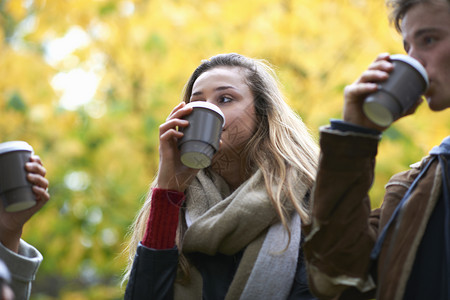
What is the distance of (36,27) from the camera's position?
5.28 m

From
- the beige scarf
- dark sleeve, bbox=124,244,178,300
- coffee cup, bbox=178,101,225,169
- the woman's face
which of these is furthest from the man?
the woman's face

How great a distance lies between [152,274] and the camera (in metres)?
2.09

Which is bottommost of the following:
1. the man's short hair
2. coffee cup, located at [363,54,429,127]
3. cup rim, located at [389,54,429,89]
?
coffee cup, located at [363,54,429,127]

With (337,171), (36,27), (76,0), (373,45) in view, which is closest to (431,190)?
(337,171)

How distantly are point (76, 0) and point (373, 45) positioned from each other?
2.39m

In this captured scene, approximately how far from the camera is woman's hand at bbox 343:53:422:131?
154 cm

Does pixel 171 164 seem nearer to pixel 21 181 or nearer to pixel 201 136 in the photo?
pixel 201 136

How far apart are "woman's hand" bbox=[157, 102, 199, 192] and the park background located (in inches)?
87.4

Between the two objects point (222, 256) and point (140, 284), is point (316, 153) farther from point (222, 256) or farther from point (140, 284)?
point (140, 284)

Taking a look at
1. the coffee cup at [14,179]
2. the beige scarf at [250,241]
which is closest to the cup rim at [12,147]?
the coffee cup at [14,179]

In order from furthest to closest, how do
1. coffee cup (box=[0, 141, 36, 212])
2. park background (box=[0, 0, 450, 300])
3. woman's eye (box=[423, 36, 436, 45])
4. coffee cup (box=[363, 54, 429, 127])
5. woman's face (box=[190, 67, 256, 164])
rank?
park background (box=[0, 0, 450, 300]) → woman's face (box=[190, 67, 256, 164]) → coffee cup (box=[0, 141, 36, 212]) → woman's eye (box=[423, 36, 436, 45]) → coffee cup (box=[363, 54, 429, 127])

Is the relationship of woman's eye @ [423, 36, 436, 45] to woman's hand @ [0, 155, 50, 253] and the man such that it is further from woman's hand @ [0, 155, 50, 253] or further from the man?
woman's hand @ [0, 155, 50, 253]

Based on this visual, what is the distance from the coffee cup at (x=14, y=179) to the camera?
1.81 metres

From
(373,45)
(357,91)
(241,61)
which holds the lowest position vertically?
(357,91)
